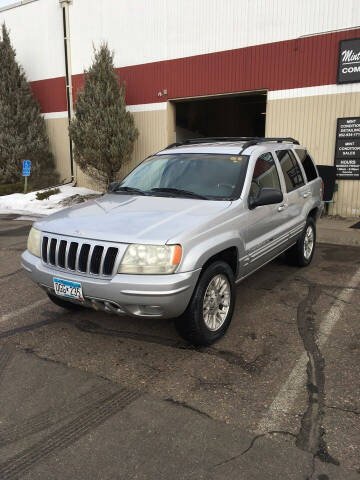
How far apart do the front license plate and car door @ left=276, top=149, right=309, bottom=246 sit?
275 cm

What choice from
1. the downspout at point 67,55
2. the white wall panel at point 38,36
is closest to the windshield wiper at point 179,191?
the downspout at point 67,55

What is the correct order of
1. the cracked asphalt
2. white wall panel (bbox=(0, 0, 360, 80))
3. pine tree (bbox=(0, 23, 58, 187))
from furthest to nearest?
pine tree (bbox=(0, 23, 58, 187)) → white wall panel (bbox=(0, 0, 360, 80)) → the cracked asphalt

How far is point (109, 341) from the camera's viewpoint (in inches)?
154

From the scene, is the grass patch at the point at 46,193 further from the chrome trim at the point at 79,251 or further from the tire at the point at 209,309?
the tire at the point at 209,309

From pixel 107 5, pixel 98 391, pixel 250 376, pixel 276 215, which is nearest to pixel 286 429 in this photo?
pixel 250 376

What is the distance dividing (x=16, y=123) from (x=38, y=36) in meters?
3.92

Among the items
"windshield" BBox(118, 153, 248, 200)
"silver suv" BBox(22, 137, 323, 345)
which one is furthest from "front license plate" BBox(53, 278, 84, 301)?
"windshield" BBox(118, 153, 248, 200)

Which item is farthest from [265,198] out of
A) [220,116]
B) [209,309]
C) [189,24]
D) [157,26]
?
[220,116]

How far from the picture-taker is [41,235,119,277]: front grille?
3303mm

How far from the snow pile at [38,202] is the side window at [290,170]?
30.2ft

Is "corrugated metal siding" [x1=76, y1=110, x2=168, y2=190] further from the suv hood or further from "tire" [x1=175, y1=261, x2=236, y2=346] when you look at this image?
"tire" [x1=175, y1=261, x2=236, y2=346]

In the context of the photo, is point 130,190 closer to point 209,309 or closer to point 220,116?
point 209,309

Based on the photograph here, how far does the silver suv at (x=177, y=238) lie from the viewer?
10.6 feet

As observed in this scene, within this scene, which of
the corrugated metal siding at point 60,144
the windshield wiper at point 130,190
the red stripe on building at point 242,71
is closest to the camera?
the windshield wiper at point 130,190
